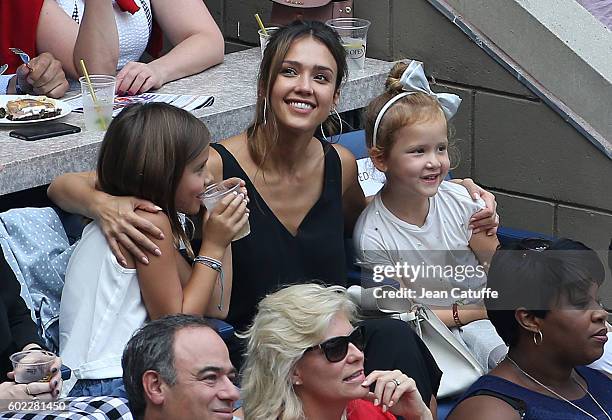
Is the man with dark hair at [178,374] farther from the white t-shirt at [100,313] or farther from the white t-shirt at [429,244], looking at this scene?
the white t-shirt at [429,244]

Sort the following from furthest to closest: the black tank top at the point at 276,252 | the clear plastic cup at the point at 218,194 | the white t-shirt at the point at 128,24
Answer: the white t-shirt at the point at 128,24 < the black tank top at the point at 276,252 < the clear plastic cup at the point at 218,194

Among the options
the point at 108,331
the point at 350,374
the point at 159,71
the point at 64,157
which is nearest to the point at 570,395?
the point at 350,374

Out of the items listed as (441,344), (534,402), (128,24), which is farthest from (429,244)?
(128,24)

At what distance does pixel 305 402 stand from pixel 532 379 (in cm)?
69

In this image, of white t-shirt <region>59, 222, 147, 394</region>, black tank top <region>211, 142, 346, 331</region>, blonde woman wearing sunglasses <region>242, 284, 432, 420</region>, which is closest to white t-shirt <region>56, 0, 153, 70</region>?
black tank top <region>211, 142, 346, 331</region>

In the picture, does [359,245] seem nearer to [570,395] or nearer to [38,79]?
[570,395]

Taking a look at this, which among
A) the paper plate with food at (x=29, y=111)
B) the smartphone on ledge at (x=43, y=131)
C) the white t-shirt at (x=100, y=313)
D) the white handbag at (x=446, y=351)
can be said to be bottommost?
the white handbag at (x=446, y=351)

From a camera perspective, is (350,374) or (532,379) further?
(532,379)

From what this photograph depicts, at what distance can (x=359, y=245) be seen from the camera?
4188 mm

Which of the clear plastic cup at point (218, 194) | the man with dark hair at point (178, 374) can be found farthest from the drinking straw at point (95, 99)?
the man with dark hair at point (178, 374)

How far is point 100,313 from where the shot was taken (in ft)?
11.2

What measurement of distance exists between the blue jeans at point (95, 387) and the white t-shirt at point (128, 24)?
6.31 ft

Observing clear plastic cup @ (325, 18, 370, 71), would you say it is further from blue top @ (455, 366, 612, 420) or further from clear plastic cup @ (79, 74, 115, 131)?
blue top @ (455, 366, 612, 420)

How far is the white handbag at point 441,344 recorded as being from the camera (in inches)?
149
